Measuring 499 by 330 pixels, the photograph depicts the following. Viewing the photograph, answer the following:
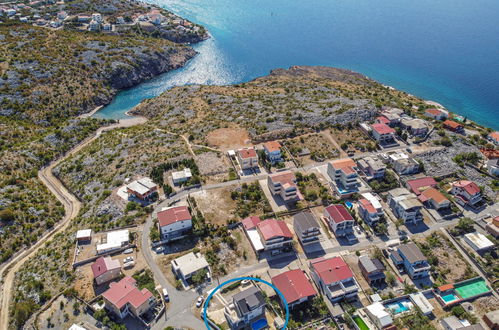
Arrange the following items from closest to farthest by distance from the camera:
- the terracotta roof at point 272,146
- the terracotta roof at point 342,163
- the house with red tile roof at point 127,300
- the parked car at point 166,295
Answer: the house with red tile roof at point 127,300 < the parked car at point 166,295 < the terracotta roof at point 342,163 < the terracotta roof at point 272,146

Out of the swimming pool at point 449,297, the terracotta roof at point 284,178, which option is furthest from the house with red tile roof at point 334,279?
the terracotta roof at point 284,178

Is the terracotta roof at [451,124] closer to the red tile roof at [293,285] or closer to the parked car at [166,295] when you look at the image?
the red tile roof at [293,285]

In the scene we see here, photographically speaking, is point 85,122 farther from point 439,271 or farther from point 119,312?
point 439,271

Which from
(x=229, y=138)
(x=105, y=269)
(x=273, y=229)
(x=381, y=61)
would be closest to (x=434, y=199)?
(x=273, y=229)

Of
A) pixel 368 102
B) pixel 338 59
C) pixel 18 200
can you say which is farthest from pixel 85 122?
pixel 338 59

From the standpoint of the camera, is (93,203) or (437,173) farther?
(437,173)

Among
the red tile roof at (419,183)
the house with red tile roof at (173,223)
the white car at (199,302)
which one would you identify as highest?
the house with red tile roof at (173,223)

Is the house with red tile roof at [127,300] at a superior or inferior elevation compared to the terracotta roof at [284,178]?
Answer: inferior
